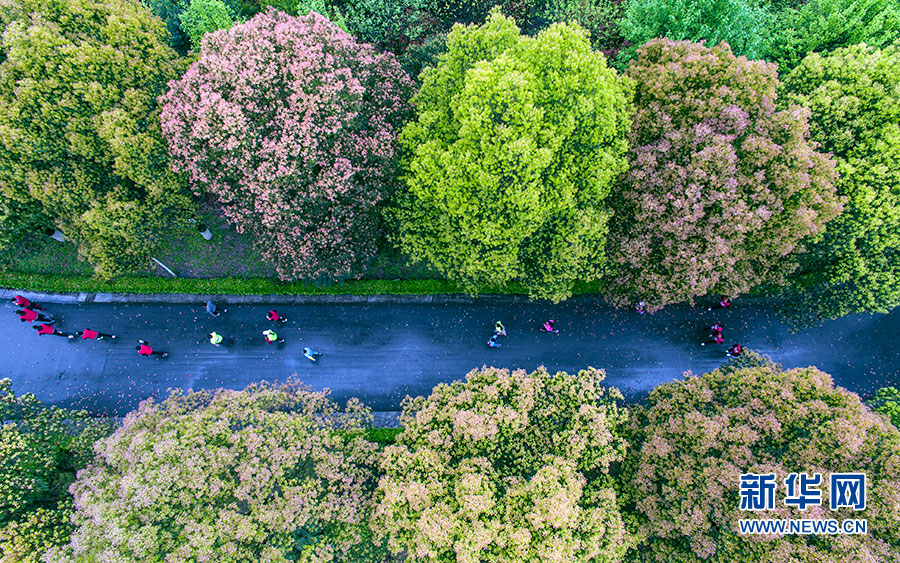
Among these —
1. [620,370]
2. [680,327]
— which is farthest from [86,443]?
[680,327]

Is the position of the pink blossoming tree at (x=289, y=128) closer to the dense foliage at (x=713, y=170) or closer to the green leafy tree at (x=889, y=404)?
the dense foliage at (x=713, y=170)

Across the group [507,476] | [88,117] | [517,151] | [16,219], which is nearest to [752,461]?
[507,476]

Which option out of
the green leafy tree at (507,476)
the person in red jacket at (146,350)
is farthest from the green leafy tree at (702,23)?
the person in red jacket at (146,350)

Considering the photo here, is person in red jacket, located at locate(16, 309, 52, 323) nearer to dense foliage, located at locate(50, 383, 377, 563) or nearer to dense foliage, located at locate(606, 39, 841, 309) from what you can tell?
dense foliage, located at locate(50, 383, 377, 563)

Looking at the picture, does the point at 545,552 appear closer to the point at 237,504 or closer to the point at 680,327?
the point at 237,504

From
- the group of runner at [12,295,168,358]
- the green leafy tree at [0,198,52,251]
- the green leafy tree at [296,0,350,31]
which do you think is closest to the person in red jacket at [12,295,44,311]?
the group of runner at [12,295,168,358]

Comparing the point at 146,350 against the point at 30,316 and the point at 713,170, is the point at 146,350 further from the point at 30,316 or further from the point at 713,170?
the point at 713,170
